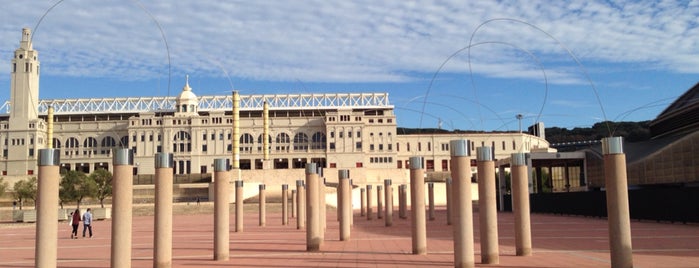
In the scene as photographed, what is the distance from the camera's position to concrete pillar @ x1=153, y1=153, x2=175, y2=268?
15719 mm

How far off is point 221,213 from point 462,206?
742 centimetres

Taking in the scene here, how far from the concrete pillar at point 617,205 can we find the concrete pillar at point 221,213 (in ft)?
33.2

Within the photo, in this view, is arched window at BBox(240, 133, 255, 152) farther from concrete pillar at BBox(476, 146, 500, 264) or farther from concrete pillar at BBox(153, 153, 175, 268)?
concrete pillar at BBox(476, 146, 500, 264)

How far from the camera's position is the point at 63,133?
135125mm

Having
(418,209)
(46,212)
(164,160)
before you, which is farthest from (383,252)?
(46,212)

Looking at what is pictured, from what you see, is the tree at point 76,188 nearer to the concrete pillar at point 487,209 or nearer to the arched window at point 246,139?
the arched window at point 246,139

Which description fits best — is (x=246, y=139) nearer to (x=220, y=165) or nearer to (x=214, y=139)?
(x=214, y=139)

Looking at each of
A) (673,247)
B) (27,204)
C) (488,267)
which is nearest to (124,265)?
(488,267)

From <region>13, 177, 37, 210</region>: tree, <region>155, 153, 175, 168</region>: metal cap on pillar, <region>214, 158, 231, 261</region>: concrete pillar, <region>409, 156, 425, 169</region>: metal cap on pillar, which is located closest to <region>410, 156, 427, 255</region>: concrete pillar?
<region>409, 156, 425, 169</region>: metal cap on pillar

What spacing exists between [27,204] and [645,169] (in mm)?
72633

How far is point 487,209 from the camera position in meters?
16.5

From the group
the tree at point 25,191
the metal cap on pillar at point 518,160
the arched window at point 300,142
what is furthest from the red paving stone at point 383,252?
the arched window at point 300,142

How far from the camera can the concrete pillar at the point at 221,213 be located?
18.5 m

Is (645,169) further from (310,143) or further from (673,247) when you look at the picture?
(310,143)
